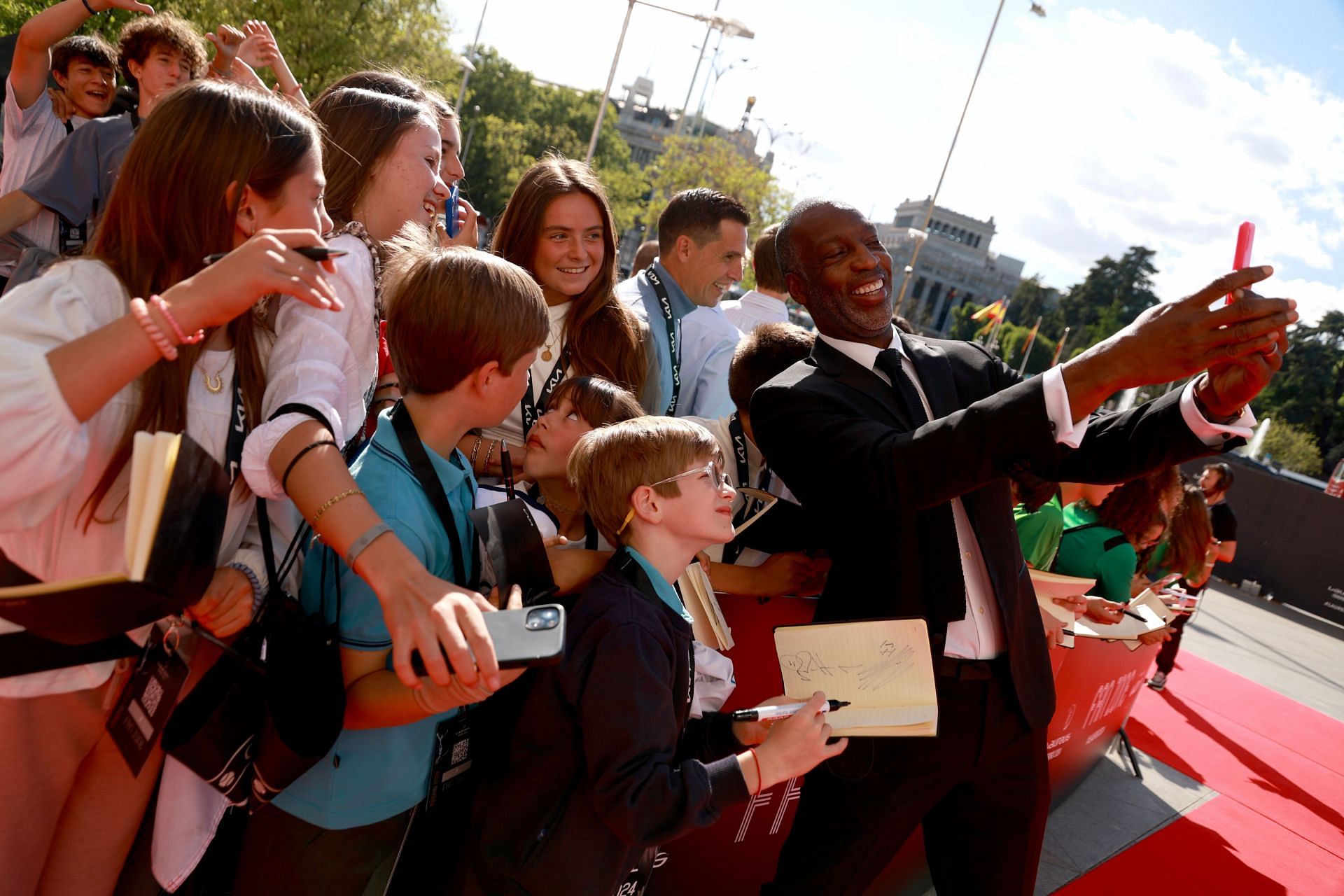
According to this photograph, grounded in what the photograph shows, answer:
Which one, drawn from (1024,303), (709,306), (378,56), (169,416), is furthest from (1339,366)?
(169,416)

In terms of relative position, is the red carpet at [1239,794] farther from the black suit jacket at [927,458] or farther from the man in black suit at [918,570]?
the black suit jacket at [927,458]

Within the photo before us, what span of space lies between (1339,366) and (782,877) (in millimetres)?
60443

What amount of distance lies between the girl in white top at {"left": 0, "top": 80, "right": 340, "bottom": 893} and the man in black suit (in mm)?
1230

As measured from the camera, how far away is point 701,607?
2.40 meters

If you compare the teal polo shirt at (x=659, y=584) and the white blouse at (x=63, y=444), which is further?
the teal polo shirt at (x=659, y=584)

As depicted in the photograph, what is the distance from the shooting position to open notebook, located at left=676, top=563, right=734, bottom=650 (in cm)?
238

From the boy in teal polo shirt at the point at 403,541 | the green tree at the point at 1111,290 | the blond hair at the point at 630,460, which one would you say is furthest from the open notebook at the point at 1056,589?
the green tree at the point at 1111,290

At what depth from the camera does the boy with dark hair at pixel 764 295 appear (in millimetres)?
5824

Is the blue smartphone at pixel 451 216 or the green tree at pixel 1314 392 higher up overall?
the green tree at pixel 1314 392

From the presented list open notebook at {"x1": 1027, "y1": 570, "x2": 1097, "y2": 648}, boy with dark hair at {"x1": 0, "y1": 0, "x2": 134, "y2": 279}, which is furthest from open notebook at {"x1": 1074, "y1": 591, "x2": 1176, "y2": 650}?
boy with dark hair at {"x1": 0, "y1": 0, "x2": 134, "y2": 279}

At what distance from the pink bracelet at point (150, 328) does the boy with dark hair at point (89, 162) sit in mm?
2928

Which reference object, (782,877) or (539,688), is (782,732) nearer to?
(539,688)

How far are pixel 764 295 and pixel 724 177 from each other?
3215 centimetres

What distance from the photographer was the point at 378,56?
16.4 m
